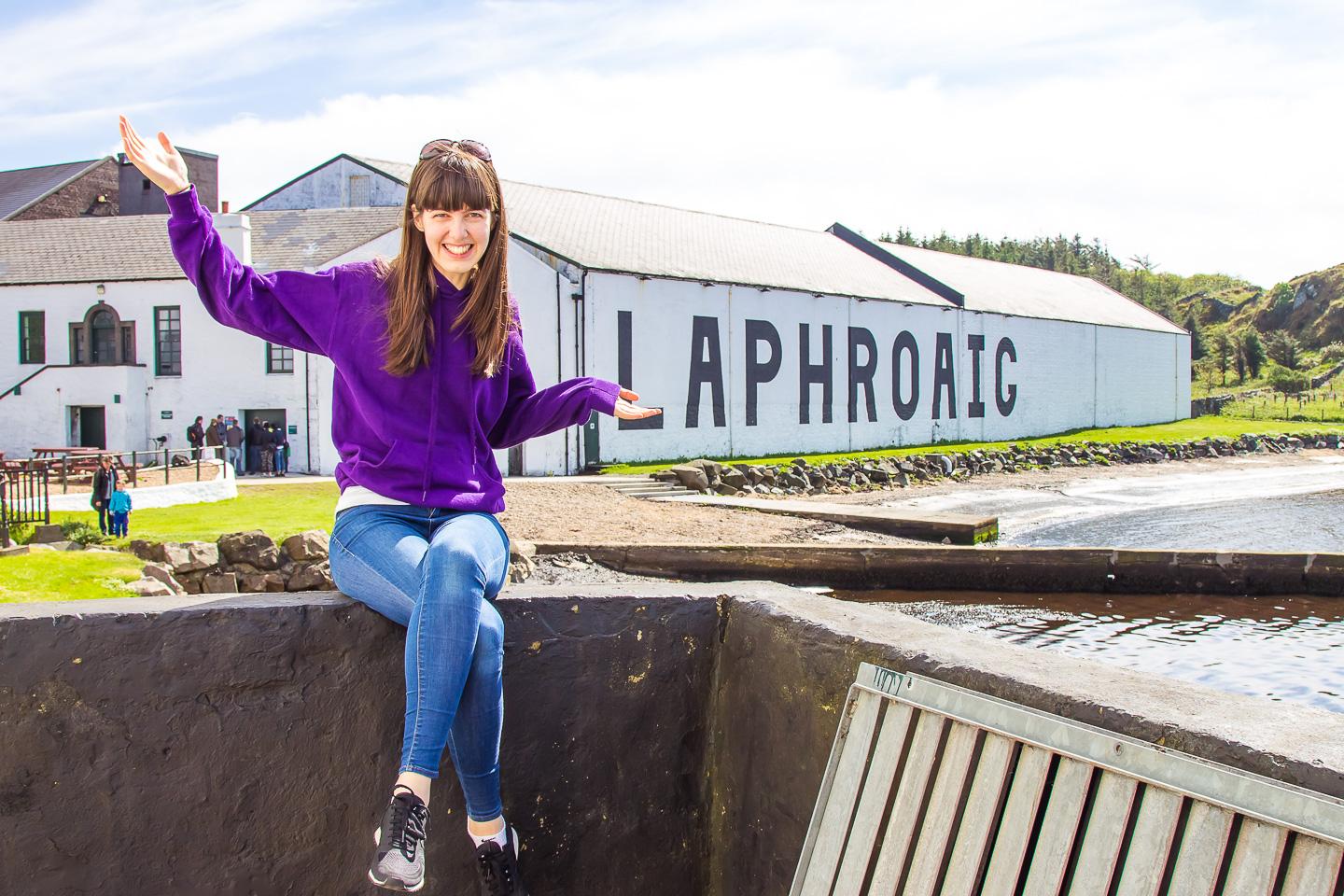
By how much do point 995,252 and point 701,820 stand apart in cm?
11754

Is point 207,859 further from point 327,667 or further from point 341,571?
point 341,571

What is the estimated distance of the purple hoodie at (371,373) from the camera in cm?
278

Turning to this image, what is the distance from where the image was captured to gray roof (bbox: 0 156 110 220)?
4169 cm

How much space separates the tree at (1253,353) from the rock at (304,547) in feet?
312

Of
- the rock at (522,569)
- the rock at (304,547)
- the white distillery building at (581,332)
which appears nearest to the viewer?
the rock at (522,569)

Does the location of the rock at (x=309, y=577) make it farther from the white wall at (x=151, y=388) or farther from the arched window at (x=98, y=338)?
the arched window at (x=98, y=338)

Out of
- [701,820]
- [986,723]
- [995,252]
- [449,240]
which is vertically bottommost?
[701,820]

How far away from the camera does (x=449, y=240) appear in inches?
113

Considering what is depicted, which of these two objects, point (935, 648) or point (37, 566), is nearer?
point (935, 648)

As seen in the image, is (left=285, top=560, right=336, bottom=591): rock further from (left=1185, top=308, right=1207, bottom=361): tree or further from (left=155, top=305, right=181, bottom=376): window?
(left=1185, top=308, right=1207, bottom=361): tree

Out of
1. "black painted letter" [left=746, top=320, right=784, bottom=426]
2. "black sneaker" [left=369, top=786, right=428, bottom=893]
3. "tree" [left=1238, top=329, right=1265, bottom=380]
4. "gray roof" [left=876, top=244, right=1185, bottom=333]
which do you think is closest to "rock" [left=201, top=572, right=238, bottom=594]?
"black sneaker" [left=369, top=786, right=428, bottom=893]

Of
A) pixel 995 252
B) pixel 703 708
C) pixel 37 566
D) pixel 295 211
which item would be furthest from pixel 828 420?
Result: pixel 995 252

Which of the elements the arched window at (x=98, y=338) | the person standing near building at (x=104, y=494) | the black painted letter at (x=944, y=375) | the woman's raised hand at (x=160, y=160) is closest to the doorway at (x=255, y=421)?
the arched window at (x=98, y=338)

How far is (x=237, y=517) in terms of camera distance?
1845 cm
